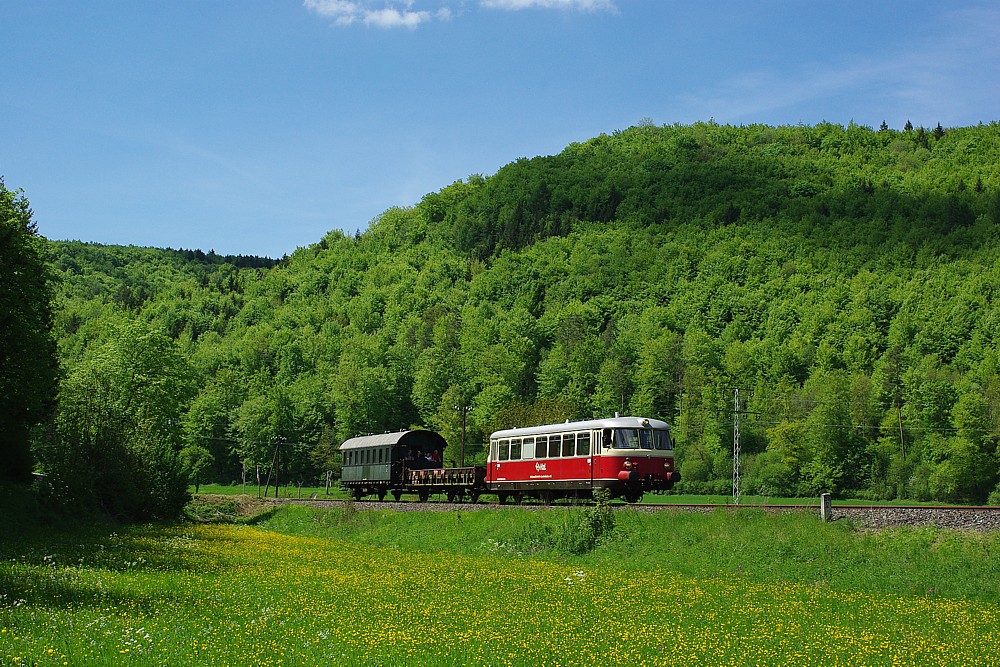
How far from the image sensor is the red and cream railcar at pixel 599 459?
38.1 meters

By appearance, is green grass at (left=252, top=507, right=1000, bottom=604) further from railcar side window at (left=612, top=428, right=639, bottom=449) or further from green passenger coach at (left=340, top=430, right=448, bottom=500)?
green passenger coach at (left=340, top=430, right=448, bottom=500)

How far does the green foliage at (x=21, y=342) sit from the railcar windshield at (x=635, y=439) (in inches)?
1035

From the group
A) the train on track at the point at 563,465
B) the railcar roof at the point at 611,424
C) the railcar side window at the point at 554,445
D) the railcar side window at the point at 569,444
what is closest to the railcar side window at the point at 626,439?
the train on track at the point at 563,465

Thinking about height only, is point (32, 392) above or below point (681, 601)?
above

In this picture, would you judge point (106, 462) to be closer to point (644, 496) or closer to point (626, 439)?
point (626, 439)

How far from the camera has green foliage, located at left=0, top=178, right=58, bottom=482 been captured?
38.2m

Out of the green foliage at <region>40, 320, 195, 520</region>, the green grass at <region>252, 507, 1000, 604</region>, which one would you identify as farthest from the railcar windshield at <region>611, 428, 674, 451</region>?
the green foliage at <region>40, 320, 195, 520</region>

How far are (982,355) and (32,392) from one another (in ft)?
296

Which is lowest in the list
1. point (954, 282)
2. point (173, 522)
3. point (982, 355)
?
point (173, 522)

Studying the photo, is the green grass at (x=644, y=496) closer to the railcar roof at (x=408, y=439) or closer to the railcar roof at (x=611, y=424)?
the railcar roof at (x=408, y=439)

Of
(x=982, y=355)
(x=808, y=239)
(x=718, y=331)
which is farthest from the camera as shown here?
(x=808, y=239)

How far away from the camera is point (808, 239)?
151 m

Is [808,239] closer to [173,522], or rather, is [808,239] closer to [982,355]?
[982,355]

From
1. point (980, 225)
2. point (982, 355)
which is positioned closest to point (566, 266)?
point (980, 225)
